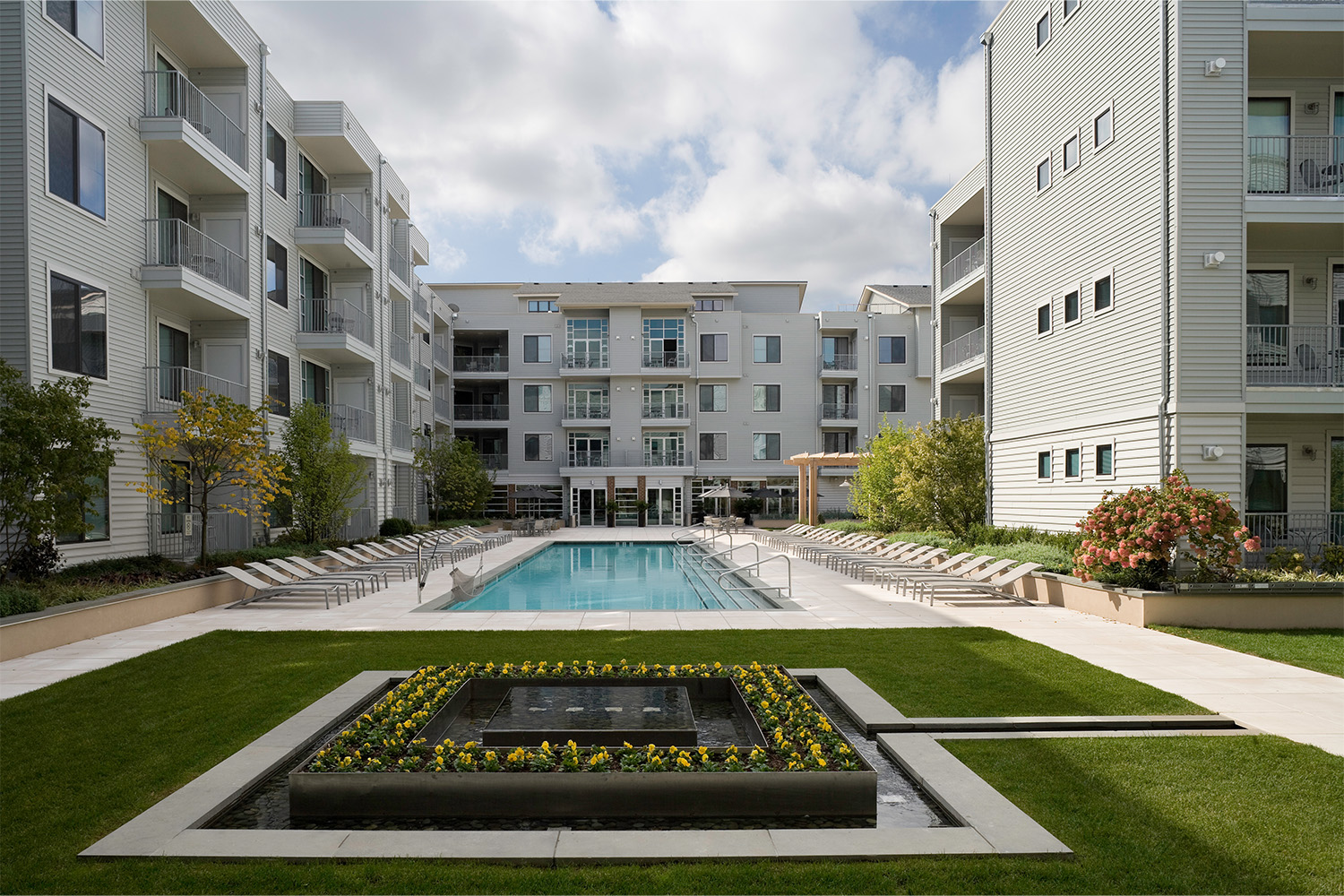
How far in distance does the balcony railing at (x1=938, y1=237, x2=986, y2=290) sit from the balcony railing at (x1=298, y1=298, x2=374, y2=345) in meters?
18.6

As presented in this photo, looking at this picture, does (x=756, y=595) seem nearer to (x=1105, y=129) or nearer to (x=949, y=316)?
(x=1105, y=129)

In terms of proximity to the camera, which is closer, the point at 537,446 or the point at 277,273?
the point at 277,273

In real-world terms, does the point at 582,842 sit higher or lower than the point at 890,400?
lower

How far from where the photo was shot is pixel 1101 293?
15.5 meters

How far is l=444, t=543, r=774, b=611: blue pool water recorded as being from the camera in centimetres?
1473

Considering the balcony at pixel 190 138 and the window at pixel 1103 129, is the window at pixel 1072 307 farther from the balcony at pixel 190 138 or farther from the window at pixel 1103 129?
the balcony at pixel 190 138

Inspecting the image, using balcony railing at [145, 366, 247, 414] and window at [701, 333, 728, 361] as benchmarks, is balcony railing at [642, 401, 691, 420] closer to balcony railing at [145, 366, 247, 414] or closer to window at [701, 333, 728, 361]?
window at [701, 333, 728, 361]

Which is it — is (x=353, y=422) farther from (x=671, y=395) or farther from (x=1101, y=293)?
(x=1101, y=293)

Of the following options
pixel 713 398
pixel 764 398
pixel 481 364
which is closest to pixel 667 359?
pixel 713 398

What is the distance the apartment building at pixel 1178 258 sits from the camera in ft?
43.1

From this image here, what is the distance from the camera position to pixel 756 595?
49.8 ft

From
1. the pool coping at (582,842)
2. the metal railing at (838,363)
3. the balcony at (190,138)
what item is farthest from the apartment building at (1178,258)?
the metal railing at (838,363)

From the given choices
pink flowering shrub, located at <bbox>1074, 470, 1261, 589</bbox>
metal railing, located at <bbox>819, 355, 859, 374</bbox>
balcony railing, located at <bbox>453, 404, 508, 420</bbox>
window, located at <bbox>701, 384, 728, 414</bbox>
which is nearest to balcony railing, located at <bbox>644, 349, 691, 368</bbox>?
window, located at <bbox>701, 384, 728, 414</bbox>

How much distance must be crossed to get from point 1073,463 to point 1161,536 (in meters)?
5.48
